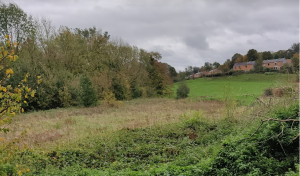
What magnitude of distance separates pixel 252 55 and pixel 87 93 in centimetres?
5917

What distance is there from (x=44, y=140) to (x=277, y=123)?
9.17 m

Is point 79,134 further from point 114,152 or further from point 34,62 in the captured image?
point 34,62

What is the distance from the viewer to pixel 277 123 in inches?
213

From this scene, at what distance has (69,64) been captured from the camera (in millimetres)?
26625

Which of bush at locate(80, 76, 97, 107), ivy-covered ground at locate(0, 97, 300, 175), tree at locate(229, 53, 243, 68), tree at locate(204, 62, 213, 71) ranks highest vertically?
tree at locate(229, 53, 243, 68)

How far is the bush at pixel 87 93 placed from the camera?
21.1 m

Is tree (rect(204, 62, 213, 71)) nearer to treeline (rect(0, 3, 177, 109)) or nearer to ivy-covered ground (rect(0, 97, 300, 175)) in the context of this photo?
treeline (rect(0, 3, 177, 109))

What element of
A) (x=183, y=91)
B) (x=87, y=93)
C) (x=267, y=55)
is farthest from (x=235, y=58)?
(x=87, y=93)

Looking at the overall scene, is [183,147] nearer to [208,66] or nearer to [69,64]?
[69,64]

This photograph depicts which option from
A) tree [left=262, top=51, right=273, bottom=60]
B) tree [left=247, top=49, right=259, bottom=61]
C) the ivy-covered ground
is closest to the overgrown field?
the ivy-covered ground

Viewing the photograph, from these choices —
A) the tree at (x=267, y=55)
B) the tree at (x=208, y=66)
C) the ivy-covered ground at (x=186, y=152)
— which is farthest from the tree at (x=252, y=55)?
the ivy-covered ground at (x=186, y=152)

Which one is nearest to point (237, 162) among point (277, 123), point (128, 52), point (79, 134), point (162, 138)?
point (277, 123)

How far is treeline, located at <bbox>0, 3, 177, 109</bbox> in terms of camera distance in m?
21.9

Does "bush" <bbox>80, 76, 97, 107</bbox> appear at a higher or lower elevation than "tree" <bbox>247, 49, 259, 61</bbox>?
lower
